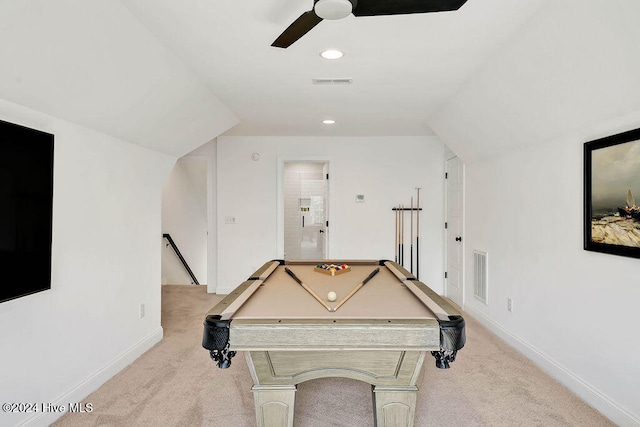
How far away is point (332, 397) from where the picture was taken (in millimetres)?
2451

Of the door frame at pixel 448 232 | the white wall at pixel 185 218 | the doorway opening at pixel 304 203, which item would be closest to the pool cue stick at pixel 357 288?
the door frame at pixel 448 232

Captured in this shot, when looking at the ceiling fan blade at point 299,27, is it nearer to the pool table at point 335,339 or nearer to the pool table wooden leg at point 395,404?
the pool table at point 335,339

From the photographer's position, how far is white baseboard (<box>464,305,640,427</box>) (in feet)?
6.86

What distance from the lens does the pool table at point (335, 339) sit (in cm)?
163

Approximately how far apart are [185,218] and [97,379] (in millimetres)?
4565

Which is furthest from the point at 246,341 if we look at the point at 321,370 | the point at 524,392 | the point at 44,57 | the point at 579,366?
the point at 579,366

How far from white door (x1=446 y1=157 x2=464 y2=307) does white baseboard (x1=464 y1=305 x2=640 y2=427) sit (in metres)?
1.14

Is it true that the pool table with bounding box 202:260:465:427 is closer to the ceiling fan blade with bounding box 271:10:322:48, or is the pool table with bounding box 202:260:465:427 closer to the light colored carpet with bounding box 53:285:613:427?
the light colored carpet with bounding box 53:285:613:427

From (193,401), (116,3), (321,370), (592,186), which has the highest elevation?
(116,3)

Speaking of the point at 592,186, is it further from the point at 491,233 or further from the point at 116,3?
the point at 116,3

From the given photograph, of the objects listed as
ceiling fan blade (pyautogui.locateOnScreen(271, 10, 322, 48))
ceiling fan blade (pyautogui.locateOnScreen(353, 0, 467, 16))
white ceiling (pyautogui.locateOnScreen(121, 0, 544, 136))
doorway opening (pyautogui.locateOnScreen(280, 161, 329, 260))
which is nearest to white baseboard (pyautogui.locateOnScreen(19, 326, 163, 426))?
white ceiling (pyautogui.locateOnScreen(121, 0, 544, 136))

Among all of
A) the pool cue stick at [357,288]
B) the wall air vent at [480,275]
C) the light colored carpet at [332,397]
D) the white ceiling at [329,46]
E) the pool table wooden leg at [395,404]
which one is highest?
the white ceiling at [329,46]

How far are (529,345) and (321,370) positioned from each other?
2171 millimetres

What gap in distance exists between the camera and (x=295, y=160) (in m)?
5.40
